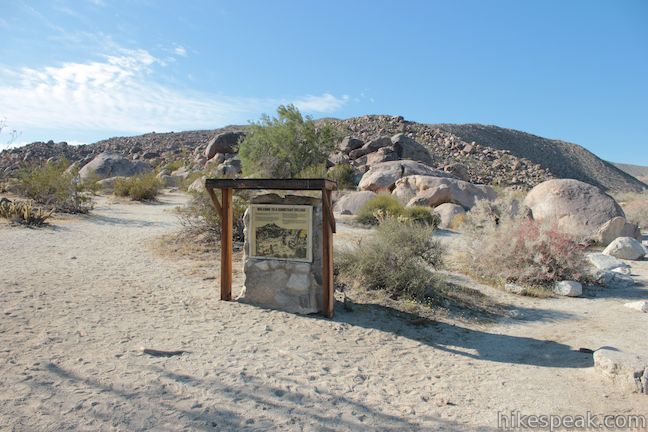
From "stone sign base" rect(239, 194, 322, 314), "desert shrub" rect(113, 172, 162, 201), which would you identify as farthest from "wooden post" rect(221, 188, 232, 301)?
"desert shrub" rect(113, 172, 162, 201)

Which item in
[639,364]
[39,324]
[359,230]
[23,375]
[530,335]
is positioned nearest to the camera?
[23,375]

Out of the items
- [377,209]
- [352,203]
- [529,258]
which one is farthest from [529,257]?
[352,203]

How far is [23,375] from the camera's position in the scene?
384cm

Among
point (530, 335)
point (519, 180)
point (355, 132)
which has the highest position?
point (355, 132)

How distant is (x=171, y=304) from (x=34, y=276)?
2.31m

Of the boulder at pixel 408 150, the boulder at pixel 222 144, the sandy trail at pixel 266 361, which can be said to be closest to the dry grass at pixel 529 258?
the sandy trail at pixel 266 361

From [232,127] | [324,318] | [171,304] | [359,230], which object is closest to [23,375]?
[171,304]

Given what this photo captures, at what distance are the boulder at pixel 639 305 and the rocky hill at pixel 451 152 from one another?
73.3 ft

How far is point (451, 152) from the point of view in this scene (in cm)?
4512

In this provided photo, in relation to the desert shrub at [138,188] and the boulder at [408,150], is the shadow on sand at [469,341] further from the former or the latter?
the boulder at [408,150]

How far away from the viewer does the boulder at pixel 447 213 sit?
14709 mm

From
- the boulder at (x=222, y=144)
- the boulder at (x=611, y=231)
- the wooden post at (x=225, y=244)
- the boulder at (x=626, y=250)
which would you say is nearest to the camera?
the wooden post at (x=225, y=244)

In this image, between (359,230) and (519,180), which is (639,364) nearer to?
(359,230)

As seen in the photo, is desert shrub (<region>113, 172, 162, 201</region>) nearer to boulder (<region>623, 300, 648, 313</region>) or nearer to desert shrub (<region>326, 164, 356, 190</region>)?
desert shrub (<region>326, 164, 356, 190</region>)
